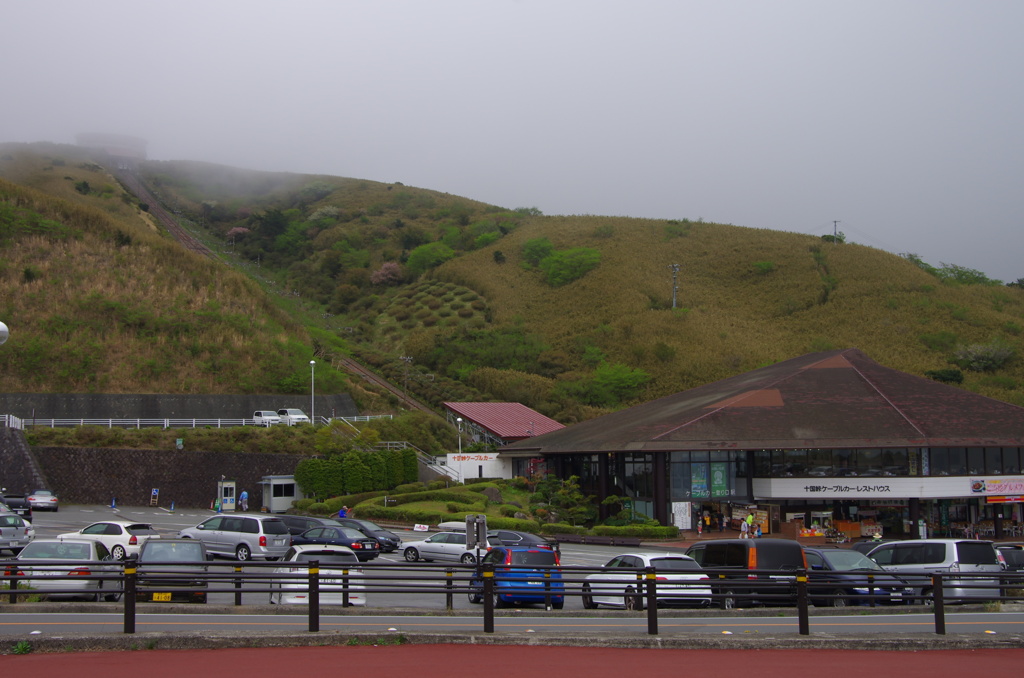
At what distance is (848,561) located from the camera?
21.1 metres

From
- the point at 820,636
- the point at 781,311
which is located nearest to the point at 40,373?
the point at 820,636

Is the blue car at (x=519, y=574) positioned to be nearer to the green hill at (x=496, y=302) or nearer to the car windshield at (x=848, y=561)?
the car windshield at (x=848, y=561)

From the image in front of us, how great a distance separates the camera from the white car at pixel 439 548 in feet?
98.2

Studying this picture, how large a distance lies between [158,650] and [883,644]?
10974 millimetres

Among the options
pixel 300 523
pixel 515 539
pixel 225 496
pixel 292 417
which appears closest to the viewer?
pixel 515 539

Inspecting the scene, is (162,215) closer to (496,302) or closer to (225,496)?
(496,302)

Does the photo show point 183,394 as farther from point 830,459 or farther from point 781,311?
point 781,311

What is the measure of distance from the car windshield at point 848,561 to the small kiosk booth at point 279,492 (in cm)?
3736

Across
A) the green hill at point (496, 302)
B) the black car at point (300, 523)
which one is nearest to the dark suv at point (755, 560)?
the black car at point (300, 523)

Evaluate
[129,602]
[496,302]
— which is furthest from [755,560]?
[496,302]

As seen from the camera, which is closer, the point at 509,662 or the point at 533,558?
the point at 509,662

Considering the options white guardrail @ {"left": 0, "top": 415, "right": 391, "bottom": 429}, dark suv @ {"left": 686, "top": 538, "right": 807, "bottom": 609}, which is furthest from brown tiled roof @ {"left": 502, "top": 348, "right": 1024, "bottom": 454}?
white guardrail @ {"left": 0, "top": 415, "right": 391, "bottom": 429}

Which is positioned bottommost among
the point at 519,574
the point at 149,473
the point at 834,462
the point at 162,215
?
the point at 519,574

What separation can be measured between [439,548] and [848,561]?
14.4m
